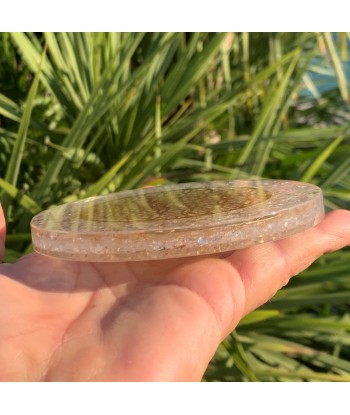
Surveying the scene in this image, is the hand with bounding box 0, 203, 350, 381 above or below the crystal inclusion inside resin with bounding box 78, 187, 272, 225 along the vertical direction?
below

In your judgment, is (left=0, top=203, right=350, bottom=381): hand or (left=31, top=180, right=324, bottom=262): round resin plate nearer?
(left=0, top=203, right=350, bottom=381): hand

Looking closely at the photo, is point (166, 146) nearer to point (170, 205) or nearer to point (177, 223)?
point (170, 205)

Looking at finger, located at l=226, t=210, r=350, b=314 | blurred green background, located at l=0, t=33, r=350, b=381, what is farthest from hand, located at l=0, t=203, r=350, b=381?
blurred green background, located at l=0, t=33, r=350, b=381

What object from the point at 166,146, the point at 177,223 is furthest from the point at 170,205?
the point at 166,146

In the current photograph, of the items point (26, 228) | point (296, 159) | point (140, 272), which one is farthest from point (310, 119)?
point (140, 272)

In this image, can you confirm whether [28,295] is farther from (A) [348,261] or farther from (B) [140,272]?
(A) [348,261]

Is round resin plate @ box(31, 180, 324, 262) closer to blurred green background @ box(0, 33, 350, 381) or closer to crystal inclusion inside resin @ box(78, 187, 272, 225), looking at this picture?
crystal inclusion inside resin @ box(78, 187, 272, 225)
